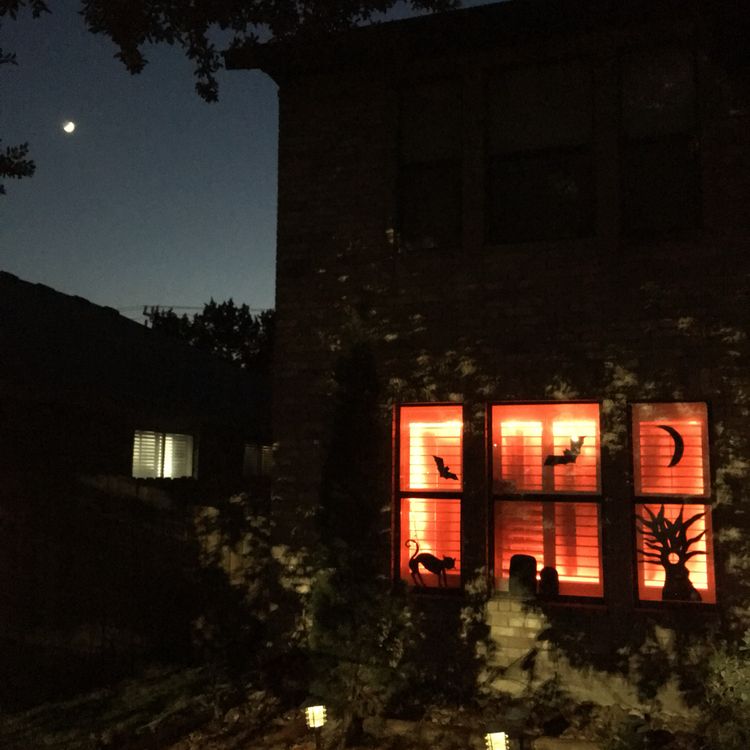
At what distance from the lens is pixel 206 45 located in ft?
24.9

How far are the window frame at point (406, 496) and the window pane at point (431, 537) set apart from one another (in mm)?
31

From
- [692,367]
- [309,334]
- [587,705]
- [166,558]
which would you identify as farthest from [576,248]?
[166,558]

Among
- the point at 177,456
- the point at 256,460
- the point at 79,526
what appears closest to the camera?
the point at 79,526

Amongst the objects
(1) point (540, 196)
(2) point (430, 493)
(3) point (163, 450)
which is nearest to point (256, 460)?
(3) point (163, 450)

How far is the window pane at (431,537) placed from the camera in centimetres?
677

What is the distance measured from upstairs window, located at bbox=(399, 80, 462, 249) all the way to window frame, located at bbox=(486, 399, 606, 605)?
1.76 m

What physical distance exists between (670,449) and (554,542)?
1.25 metres

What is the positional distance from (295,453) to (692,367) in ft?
11.7

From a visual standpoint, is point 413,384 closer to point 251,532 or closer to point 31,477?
point 251,532

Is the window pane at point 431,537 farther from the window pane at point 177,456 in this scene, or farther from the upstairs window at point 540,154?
the window pane at point 177,456

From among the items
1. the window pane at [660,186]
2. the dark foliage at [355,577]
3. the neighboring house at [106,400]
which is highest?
the window pane at [660,186]

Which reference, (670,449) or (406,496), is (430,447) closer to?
(406,496)

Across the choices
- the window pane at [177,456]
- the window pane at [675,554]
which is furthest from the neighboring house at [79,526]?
the window pane at [675,554]

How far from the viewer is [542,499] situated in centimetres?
654
